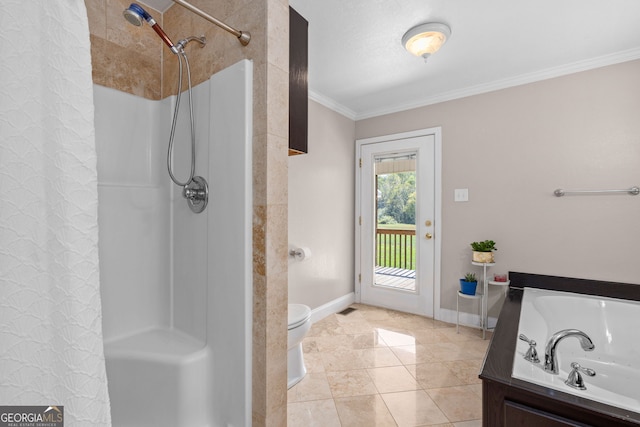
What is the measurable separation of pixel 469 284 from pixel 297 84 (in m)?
2.38

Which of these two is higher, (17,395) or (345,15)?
(345,15)

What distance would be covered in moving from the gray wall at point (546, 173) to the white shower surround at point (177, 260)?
2478 millimetres

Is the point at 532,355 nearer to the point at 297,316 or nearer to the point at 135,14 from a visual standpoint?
the point at 297,316

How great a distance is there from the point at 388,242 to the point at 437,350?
1.32 m

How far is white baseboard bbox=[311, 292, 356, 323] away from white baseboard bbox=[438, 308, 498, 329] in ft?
3.45

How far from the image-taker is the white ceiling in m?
1.77

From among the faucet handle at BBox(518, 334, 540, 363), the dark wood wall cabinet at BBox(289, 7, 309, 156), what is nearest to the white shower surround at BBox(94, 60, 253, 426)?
the dark wood wall cabinet at BBox(289, 7, 309, 156)

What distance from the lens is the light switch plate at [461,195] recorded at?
294 centimetres

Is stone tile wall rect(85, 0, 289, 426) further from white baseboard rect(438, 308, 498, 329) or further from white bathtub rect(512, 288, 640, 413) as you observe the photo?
white baseboard rect(438, 308, 498, 329)

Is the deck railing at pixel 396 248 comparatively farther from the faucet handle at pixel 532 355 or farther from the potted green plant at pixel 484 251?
the faucet handle at pixel 532 355

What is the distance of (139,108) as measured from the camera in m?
1.62

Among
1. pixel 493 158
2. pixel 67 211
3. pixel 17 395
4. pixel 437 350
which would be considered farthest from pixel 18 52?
pixel 493 158

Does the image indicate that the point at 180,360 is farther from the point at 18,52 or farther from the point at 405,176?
the point at 405,176

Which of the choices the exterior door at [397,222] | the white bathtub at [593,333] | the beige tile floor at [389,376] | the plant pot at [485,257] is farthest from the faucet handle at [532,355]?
the exterior door at [397,222]
